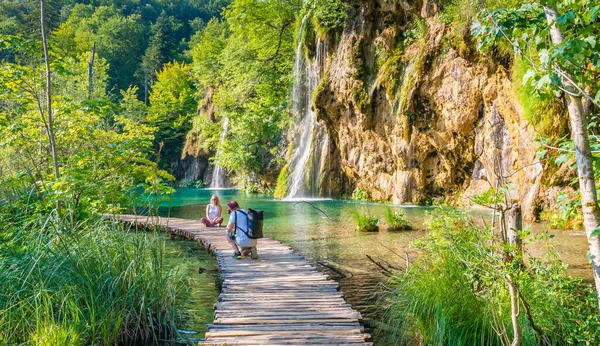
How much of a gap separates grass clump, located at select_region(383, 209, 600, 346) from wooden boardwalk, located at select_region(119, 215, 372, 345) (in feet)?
2.23

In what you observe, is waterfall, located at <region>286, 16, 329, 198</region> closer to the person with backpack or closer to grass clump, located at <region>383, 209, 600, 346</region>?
the person with backpack

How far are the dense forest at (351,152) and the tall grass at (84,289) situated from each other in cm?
2

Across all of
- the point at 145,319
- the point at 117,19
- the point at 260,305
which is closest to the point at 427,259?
the point at 260,305

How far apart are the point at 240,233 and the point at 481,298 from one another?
16.6 feet

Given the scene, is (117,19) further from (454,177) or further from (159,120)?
(454,177)

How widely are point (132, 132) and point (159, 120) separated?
36905 millimetres

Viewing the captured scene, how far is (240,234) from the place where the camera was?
8.62 meters

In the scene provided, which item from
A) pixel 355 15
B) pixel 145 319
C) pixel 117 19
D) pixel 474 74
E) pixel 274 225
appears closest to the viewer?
pixel 145 319

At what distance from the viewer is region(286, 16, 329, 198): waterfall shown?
25770mm

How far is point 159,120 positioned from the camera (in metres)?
45.9

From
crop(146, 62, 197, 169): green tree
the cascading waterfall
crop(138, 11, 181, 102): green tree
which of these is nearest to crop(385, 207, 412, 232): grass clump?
the cascading waterfall

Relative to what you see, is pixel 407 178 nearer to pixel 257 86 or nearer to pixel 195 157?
pixel 257 86

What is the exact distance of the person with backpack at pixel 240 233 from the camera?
27.7 ft

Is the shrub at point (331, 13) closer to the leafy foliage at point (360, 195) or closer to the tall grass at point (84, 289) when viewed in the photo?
the leafy foliage at point (360, 195)
